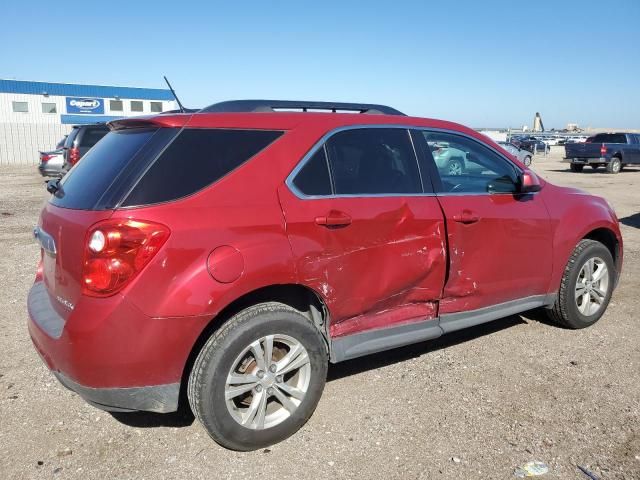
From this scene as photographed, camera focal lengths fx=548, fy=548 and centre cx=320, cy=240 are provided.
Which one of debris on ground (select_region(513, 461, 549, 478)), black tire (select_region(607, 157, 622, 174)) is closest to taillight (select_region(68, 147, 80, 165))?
debris on ground (select_region(513, 461, 549, 478))

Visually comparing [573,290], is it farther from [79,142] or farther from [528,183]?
[79,142]

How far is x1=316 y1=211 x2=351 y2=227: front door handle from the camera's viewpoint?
3.00 meters

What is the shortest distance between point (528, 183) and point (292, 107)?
1.79 meters

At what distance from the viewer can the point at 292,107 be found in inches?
138

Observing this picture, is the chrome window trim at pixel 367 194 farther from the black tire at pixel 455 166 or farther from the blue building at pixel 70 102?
the blue building at pixel 70 102

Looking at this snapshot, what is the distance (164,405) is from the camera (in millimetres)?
→ 2723

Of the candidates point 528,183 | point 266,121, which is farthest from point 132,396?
point 528,183

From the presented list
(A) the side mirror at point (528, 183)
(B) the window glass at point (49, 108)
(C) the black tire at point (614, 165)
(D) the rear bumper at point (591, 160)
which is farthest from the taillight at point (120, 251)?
(B) the window glass at point (49, 108)

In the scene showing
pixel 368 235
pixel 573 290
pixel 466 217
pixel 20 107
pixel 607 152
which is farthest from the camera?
pixel 20 107

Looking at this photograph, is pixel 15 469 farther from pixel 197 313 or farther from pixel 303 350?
pixel 303 350

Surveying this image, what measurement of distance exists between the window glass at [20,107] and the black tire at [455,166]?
4466 cm

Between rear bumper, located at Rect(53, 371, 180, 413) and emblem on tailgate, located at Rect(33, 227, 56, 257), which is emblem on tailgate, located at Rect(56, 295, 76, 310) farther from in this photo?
rear bumper, located at Rect(53, 371, 180, 413)

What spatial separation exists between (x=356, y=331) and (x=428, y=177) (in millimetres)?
1120

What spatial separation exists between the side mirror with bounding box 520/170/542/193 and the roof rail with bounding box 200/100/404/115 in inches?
40.4
